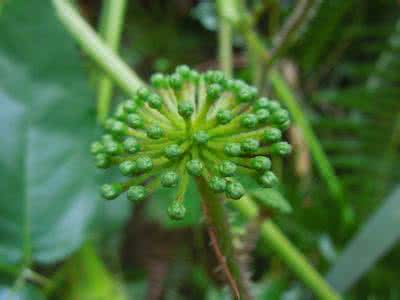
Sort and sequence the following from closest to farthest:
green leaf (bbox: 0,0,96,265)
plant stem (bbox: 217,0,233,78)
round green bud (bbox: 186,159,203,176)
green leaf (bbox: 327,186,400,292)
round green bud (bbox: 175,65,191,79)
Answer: round green bud (bbox: 186,159,203,176) < round green bud (bbox: 175,65,191,79) < green leaf (bbox: 0,0,96,265) < green leaf (bbox: 327,186,400,292) < plant stem (bbox: 217,0,233,78)

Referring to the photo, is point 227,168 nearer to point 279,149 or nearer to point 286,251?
point 279,149

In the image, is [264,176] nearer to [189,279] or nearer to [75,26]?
[75,26]

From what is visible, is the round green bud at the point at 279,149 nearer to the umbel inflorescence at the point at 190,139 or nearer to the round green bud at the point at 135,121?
the umbel inflorescence at the point at 190,139

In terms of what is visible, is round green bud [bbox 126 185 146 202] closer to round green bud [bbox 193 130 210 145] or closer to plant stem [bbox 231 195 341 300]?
round green bud [bbox 193 130 210 145]

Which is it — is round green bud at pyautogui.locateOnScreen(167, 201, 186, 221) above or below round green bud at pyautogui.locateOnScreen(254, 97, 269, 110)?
below

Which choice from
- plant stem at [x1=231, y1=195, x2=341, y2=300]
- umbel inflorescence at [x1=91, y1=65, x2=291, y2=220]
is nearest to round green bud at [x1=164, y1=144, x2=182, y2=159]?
umbel inflorescence at [x1=91, y1=65, x2=291, y2=220]

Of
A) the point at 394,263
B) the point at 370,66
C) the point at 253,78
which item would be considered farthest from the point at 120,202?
the point at 370,66
